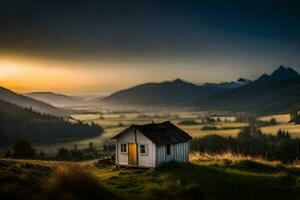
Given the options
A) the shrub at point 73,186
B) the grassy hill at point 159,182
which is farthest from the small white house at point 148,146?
the shrub at point 73,186

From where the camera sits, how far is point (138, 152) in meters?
38.8

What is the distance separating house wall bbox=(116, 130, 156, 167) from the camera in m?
37.7

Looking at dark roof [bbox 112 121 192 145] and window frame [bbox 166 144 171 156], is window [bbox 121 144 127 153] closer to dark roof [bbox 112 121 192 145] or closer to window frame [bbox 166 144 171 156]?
dark roof [bbox 112 121 192 145]

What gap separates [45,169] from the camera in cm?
2967

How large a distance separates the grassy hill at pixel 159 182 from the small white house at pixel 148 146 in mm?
1611

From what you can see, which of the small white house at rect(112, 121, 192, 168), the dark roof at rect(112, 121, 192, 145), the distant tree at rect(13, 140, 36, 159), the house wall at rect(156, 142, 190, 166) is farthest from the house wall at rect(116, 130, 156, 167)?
the distant tree at rect(13, 140, 36, 159)

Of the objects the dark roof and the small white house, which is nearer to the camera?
the small white house

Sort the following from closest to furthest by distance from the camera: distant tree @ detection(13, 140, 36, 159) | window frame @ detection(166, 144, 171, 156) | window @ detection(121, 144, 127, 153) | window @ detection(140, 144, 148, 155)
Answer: window @ detection(140, 144, 148, 155), window frame @ detection(166, 144, 171, 156), window @ detection(121, 144, 127, 153), distant tree @ detection(13, 140, 36, 159)

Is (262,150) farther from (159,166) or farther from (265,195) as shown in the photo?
(265,195)

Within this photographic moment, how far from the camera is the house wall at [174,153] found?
37.9m

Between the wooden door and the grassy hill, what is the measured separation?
8.37 ft

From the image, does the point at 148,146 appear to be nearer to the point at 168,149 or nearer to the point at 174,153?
the point at 168,149

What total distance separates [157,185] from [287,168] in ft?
53.8

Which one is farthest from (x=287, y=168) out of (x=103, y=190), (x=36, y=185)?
(x=36, y=185)
